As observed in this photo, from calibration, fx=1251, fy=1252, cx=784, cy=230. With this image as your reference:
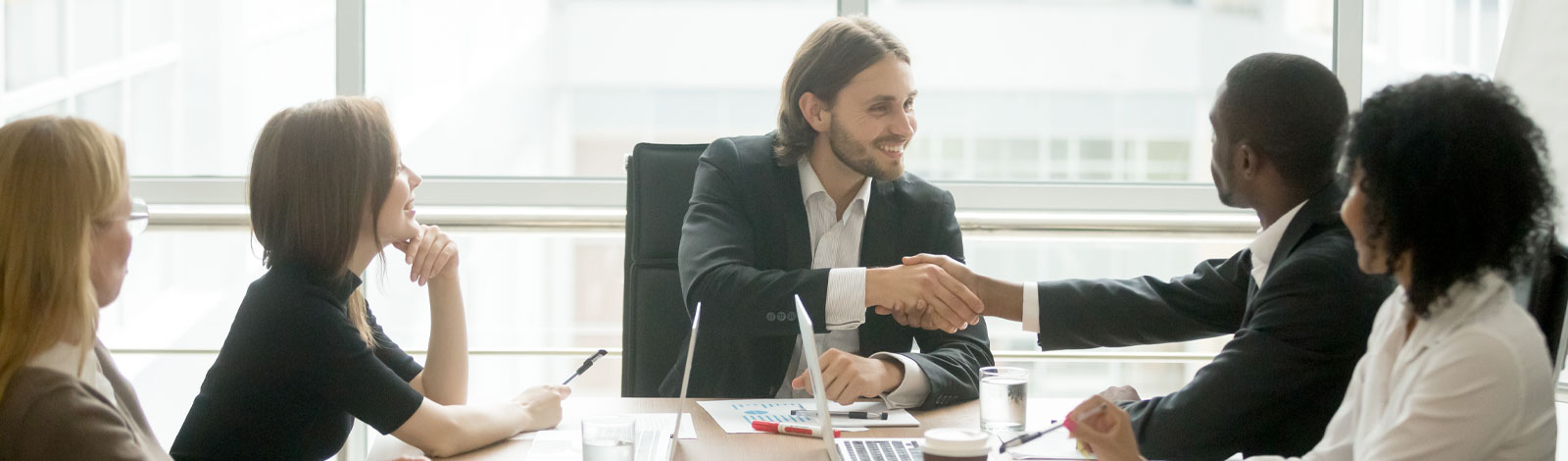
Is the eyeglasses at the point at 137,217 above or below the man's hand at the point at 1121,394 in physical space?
above

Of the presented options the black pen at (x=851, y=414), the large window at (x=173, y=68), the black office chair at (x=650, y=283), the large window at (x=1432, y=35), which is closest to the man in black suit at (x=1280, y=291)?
the black pen at (x=851, y=414)

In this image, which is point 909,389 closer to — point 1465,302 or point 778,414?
point 778,414

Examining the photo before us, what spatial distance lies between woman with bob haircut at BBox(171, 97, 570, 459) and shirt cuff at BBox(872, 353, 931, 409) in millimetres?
504

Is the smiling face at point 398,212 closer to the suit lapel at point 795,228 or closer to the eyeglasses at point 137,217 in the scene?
the eyeglasses at point 137,217

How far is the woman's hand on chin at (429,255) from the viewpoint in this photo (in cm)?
212

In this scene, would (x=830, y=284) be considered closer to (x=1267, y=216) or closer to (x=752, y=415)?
(x=752, y=415)

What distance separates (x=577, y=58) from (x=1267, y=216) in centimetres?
218

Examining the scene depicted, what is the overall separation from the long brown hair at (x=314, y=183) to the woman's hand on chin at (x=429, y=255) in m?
0.28

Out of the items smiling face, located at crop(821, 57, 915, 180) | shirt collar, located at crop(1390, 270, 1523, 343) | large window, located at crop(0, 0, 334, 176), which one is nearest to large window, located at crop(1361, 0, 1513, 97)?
smiling face, located at crop(821, 57, 915, 180)

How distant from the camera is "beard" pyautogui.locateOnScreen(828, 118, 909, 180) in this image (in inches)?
95.9

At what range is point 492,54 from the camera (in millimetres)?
3496

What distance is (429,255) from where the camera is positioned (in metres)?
2.12

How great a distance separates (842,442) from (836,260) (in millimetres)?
774

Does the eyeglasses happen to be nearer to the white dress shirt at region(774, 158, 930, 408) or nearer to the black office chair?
the black office chair
